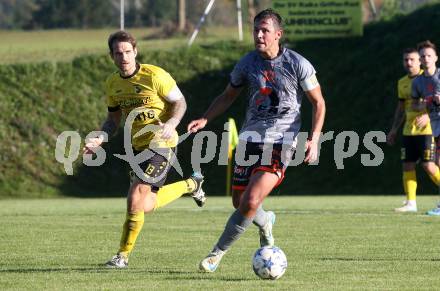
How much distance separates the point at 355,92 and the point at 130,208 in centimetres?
2261

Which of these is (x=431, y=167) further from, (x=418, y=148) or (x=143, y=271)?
(x=143, y=271)

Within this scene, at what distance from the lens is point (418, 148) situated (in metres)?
17.3

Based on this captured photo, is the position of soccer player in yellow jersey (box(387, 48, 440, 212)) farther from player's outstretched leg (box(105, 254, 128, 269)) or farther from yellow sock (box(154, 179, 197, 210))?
player's outstretched leg (box(105, 254, 128, 269))

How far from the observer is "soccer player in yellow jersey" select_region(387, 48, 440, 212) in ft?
56.0

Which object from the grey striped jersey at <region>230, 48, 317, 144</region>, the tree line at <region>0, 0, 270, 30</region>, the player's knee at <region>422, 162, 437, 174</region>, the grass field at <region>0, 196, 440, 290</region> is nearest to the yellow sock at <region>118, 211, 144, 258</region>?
the grass field at <region>0, 196, 440, 290</region>

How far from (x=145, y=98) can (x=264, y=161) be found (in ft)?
5.30

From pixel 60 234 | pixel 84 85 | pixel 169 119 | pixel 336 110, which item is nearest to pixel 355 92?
pixel 336 110

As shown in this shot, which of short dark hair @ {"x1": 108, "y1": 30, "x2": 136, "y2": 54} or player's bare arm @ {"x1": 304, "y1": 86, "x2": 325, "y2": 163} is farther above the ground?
short dark hair @ {"x1": 108, "y1": 30, "x2": 136, "y2": 54}

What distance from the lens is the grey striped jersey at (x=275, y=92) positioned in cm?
919

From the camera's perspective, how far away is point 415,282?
27.8 feet

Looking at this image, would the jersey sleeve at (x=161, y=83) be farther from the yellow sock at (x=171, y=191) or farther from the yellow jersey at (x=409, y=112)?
the yellow jersey at (x=409, y=112)

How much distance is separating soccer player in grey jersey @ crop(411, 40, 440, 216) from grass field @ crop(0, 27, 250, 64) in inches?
724

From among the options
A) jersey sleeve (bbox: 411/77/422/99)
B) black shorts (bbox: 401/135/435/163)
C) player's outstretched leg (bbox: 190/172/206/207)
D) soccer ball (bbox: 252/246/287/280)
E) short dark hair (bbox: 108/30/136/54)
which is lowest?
black shorts (bbox: 401/135/435/163)

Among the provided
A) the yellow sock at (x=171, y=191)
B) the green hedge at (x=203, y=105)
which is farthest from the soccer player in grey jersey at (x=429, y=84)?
the green hedge at (x=203, y=105)
